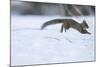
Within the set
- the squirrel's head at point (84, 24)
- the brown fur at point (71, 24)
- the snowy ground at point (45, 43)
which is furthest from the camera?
the squirrel's head at point (84, 24)

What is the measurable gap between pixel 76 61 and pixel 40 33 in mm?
600

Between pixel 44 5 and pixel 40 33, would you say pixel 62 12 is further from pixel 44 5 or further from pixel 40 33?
pixel 40 33

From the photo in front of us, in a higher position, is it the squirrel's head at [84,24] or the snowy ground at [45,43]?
the squirrel's head at [84,24]

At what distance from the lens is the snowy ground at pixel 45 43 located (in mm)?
2143

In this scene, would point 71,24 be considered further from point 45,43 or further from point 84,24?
point 45,43

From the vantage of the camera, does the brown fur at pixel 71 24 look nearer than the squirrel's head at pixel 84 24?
Yes

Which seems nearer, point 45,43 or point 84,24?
point 45,43

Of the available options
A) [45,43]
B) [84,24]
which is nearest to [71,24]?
[84,24]

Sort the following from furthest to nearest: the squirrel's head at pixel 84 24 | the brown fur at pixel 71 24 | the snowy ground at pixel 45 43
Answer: the squirrel's head at pixel 84 24, the brown fur at pixel 71 24, the snowy ground at pixel 45 43

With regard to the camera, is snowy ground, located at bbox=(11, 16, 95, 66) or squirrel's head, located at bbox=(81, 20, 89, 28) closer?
snowy ground, located at bbox=(11, 16, 95, 66)

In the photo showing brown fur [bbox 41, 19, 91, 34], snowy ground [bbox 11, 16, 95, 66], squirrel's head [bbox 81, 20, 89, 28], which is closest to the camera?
snowy ground [bbox 11, 16, 95, 66]

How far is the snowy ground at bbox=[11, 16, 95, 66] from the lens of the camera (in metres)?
2.14

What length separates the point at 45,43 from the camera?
2.27m
